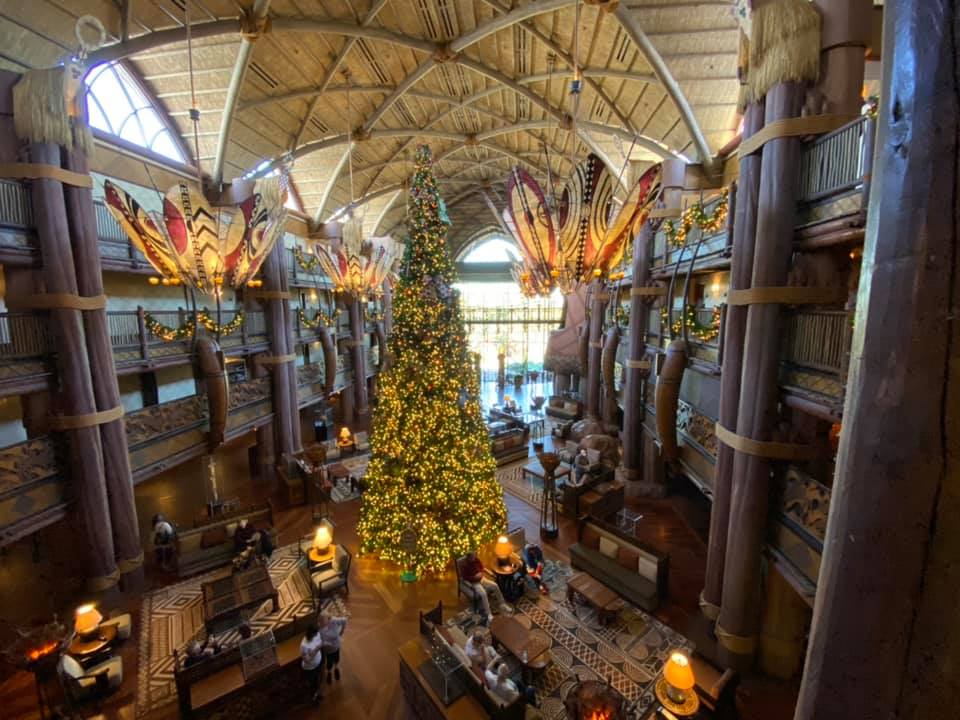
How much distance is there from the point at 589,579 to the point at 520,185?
735 cm

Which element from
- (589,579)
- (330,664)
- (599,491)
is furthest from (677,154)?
(330,664)

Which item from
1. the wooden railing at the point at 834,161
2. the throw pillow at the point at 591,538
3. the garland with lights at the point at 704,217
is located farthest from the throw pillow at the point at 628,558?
the wooden railing at the point at 834,161

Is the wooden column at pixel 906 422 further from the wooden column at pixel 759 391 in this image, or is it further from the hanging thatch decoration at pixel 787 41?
the hanging thatch decoration at pixel 787 41

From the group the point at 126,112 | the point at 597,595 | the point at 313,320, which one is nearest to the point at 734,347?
the point at 597,595

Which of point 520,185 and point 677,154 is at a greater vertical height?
point 677,154

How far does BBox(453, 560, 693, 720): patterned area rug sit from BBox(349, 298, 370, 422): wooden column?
1458cm

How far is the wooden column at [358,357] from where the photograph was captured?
20375mm

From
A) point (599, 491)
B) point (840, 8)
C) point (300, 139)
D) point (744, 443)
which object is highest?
point (300, 139)

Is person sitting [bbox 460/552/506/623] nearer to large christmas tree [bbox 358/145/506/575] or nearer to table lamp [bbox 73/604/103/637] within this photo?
large christmas tree [bbox 358/145/506/575]

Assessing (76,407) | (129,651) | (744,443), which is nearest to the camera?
(744,443)

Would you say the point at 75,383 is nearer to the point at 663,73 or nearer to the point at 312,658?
the point at 312,658

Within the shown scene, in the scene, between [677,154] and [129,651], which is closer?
[129,651]

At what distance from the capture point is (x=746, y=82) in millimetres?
6242

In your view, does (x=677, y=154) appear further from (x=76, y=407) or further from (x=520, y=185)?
(x=76, y=407)
